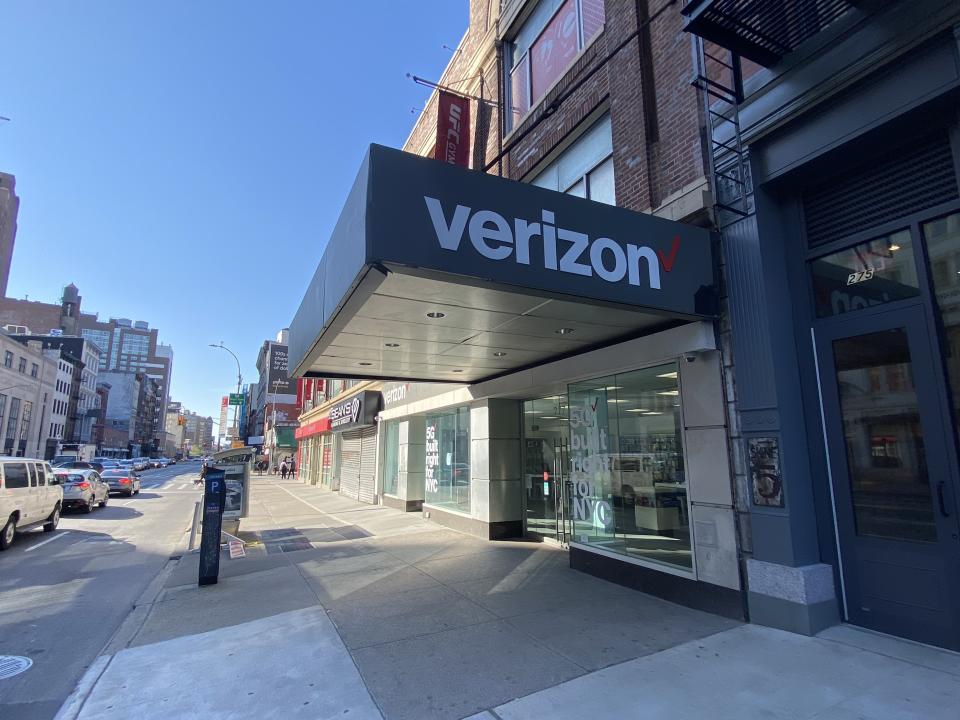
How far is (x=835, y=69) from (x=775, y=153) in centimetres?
91

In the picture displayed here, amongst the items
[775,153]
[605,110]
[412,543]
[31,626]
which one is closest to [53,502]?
[31,626]

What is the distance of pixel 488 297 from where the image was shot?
5.27 metres

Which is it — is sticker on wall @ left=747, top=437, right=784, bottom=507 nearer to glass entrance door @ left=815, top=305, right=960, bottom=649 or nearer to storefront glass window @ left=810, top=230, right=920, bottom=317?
glass entrance door @ left=815, top=305, right=960, bottom=649

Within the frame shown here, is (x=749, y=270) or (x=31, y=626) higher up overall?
(x=749, y=270)

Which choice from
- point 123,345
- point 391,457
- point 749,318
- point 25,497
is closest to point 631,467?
point 749,318

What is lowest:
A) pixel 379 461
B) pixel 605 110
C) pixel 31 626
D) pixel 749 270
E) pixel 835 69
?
pixel 31 626

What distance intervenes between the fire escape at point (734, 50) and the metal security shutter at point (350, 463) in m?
18.5

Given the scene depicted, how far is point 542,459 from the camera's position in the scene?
35.9ft

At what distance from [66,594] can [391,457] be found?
10643 millimetres

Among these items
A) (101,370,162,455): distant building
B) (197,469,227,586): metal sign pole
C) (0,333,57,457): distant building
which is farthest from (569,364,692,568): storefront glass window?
(101,370,162,455): distant building

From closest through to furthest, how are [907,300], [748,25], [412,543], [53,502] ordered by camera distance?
[907,300] < [748,25] < [412,543] < [53,502]

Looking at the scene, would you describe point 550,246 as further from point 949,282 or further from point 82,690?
point 82,690

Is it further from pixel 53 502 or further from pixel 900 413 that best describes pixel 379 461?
pixel 900 413

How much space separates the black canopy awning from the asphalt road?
415 centimetres
